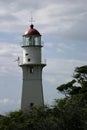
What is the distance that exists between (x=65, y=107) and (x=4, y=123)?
19.9ft

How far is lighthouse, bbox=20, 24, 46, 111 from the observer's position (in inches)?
2749

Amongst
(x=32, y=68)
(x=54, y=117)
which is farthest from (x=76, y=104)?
(x=32, y=68)

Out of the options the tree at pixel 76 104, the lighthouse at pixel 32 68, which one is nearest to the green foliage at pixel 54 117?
the tree at pixel 76 104

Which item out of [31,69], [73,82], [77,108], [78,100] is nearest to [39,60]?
[31,69]

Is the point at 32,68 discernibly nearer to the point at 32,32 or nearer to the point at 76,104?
the point at 32,32

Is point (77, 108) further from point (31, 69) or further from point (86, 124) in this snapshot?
point (31, 69)

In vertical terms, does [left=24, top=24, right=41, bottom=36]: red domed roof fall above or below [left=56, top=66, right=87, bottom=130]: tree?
above

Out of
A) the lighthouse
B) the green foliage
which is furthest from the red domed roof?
the green foliage

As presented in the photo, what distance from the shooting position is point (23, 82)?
70.6 metres

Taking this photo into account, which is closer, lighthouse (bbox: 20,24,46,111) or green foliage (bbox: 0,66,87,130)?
green foliage (bbox: 0,66,87,130)

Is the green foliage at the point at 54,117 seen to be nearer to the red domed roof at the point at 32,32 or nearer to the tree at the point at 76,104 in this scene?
the tree at the point at 76,104

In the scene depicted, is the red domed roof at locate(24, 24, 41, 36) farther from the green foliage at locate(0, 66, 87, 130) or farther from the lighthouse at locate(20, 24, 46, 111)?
the green foliage at locate(0, 66, 87, 130)

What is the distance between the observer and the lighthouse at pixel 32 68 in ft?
229

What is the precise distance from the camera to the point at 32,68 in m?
71.2
